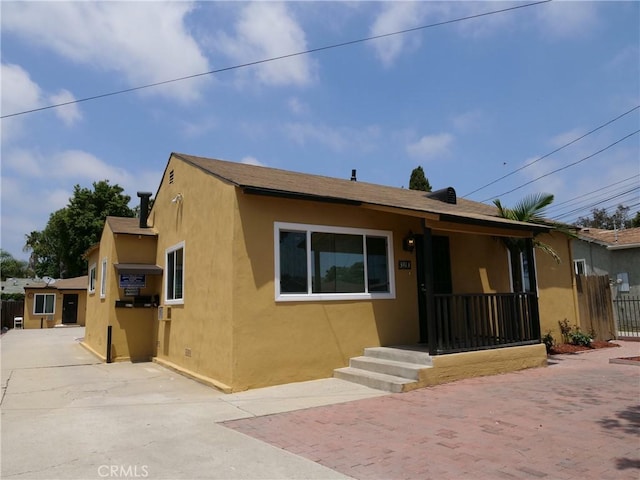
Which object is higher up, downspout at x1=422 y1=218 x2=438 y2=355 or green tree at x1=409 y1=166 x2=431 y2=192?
green tree at x1=409 y1=166 x2=431 y2=192

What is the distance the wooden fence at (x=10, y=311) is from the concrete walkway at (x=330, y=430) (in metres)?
26.0

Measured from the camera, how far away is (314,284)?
28.0 ft

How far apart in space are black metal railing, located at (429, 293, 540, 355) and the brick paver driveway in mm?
1154

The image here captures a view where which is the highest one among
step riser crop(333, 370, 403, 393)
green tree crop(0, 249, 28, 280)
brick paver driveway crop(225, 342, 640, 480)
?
green tree crop(0, 249, 28, 280)

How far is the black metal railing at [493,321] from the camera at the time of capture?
27.9 feet

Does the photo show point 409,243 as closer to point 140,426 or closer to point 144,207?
point 140,426

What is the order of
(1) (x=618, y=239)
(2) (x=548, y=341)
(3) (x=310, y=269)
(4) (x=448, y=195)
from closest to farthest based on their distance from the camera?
(3) (x=310, y=269), (2) (x=548, y=341), (4) (x=448, y=195), (1) (x=618, y=239)

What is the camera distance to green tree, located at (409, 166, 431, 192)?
24.9 meters

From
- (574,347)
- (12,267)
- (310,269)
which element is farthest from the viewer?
(12,267)

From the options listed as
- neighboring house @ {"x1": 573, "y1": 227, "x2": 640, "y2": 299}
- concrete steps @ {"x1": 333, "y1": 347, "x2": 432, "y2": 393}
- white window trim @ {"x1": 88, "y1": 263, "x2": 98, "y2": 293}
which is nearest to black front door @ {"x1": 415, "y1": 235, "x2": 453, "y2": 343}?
concrete steps @ {"x1": 333, "y1": 347, "x2": 432, "y2": 393}

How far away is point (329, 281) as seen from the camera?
28.6ft

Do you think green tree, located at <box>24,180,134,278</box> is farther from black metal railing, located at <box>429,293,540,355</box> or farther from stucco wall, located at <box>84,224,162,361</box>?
Answer: black metal railing, located at <box>429,293,540,355</box>

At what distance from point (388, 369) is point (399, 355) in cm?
42

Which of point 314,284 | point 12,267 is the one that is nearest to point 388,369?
point 314,284
